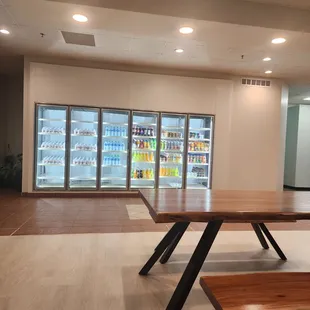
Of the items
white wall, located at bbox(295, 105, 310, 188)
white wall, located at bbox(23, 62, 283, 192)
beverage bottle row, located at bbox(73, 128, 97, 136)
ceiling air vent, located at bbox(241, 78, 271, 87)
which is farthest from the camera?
white wall, located at bbox(295, 105, 310, 188)

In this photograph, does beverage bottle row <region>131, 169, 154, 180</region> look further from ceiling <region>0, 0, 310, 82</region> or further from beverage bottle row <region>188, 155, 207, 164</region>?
ceiling <region>0, 0, 310, 82</region>

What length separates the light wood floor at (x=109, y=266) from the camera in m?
1.80

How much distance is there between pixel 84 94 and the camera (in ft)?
16.8

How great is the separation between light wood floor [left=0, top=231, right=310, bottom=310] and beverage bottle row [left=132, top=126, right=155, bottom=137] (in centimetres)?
266

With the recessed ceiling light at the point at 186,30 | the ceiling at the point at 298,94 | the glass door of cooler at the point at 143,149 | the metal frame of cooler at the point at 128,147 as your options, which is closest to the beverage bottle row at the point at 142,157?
the glass door of cooler at the point at 143,149

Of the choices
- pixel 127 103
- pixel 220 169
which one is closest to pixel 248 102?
pixel 220 169

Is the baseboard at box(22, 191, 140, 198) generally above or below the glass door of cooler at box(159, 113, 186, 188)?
below

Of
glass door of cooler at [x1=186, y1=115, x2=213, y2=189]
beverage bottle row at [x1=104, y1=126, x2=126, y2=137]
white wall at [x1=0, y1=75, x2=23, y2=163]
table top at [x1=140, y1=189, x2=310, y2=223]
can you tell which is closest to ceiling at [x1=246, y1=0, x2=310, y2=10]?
table top at [x1=140, y1=189, x2=310, y2=223]

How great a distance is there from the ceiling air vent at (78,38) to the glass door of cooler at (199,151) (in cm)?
248

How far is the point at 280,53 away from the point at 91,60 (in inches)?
132

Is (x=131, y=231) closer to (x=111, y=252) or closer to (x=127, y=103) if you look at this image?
(x=111, y=252)

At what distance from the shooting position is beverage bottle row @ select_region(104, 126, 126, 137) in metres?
5.39

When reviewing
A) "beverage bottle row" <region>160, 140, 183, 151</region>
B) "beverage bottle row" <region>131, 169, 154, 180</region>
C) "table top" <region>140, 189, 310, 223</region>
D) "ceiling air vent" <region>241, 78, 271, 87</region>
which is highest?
"ceiling air vent" <region>241, 78, 271, 87</region>

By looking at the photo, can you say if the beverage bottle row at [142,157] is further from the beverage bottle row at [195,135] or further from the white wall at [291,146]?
the white wall at [291,146]
